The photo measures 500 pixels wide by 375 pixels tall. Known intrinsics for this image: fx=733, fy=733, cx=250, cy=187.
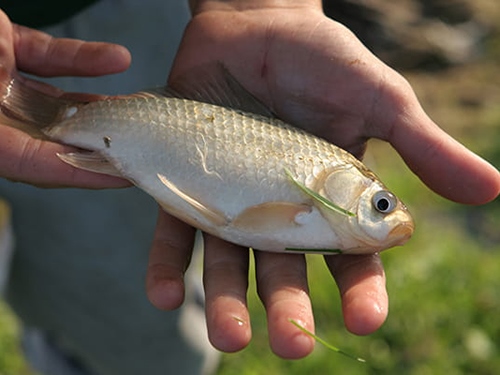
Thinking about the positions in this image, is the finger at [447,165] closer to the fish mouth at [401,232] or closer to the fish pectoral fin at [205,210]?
the fish mouth at [401,232]

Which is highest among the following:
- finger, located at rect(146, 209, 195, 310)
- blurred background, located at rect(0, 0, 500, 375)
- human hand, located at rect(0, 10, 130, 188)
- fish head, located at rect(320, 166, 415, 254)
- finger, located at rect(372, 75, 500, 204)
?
human hand, located at rect(0, 10, 130, 188)

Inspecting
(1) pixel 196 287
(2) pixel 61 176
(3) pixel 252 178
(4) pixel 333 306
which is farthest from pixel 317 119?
(4) pixel 333 306

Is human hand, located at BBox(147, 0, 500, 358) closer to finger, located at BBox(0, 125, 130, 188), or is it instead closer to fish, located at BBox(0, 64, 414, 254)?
fish, located at BBox(0, 64, 414, 254)

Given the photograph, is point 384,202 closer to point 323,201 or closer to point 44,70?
point 323,201

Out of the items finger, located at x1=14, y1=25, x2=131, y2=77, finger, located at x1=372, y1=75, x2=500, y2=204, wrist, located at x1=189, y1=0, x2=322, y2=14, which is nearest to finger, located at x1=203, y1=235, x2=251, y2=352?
finger, located at x1=372, y1=75, x2=500, y2=204

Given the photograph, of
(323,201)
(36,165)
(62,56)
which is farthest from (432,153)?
(62,56)
